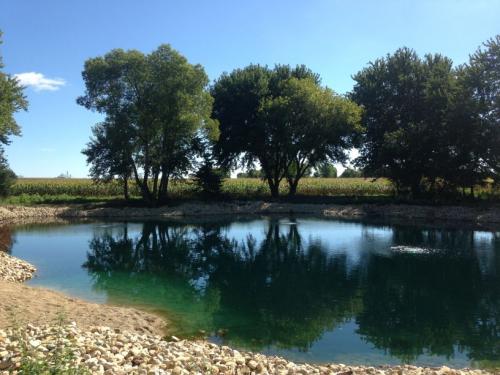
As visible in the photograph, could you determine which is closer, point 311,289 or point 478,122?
point 311,289

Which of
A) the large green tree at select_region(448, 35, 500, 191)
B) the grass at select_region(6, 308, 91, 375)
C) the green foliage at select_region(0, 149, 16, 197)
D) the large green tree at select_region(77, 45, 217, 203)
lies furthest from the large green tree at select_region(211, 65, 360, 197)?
the grass at select_region(6, 308, 91, 375)

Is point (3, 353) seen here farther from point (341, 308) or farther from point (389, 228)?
point (389, 228)

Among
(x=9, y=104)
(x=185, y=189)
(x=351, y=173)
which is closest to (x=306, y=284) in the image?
(x=9, y=104)

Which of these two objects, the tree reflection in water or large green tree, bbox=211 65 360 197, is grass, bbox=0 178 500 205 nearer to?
large green tree, bbox=211 65 360 197

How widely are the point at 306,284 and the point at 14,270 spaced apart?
1183cm

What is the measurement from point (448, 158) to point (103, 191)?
123 ft

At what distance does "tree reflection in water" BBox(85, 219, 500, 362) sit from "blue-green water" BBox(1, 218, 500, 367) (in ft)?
0.16

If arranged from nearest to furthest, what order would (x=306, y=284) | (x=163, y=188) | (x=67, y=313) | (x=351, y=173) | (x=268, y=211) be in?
1. (x=67, y=313)
2. (x=306, y=284)
3. (x=268, y=211)
4. (x=163, y=188)
5. (x=351, y=173)

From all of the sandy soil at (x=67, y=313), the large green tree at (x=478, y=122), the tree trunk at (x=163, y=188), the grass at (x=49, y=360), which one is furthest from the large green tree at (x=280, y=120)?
the grass at (x=49, y=360)

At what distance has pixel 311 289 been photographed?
1766 centimetres

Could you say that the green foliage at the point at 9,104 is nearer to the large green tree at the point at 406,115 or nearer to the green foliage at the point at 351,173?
the large green tree at the point at 406,115

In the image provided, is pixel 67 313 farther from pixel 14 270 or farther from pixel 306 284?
pixel 306 284

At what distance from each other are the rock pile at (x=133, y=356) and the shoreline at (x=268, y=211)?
115ft

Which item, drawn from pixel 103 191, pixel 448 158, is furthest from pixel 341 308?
pixel 103 191
